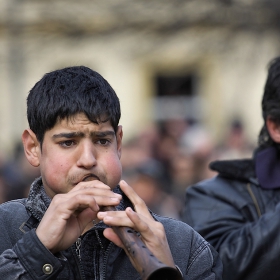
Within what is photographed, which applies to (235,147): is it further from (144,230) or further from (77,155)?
(144,230)

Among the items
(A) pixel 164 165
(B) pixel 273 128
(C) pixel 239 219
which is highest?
(B) pixel 273 128

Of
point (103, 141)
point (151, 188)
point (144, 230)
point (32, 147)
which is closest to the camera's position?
point (144, 230)

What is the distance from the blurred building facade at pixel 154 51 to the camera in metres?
9.91

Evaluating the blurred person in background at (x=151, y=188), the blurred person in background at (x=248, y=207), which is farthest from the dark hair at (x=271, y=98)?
the blurred person in background at (x=151, y=188)

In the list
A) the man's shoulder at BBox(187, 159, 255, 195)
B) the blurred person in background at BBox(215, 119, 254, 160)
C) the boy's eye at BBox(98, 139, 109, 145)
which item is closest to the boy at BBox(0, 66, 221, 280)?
the boy's eye at BBox(98, 139, 109, 145)

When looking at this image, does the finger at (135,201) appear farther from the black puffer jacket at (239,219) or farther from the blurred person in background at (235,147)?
the blurred person in background at (235,147)

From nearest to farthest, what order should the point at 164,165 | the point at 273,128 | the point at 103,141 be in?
the point at 103,141 < the point at 273,128 < the point at 164,165

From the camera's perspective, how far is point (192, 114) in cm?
2100

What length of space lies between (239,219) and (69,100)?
4.88 feet

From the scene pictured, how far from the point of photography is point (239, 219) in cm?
437

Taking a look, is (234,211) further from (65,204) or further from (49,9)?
(49,9)

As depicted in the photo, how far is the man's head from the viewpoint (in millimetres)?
3135

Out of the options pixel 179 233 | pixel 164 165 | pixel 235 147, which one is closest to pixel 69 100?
pixel 179 233

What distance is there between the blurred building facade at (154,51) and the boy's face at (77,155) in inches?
247
